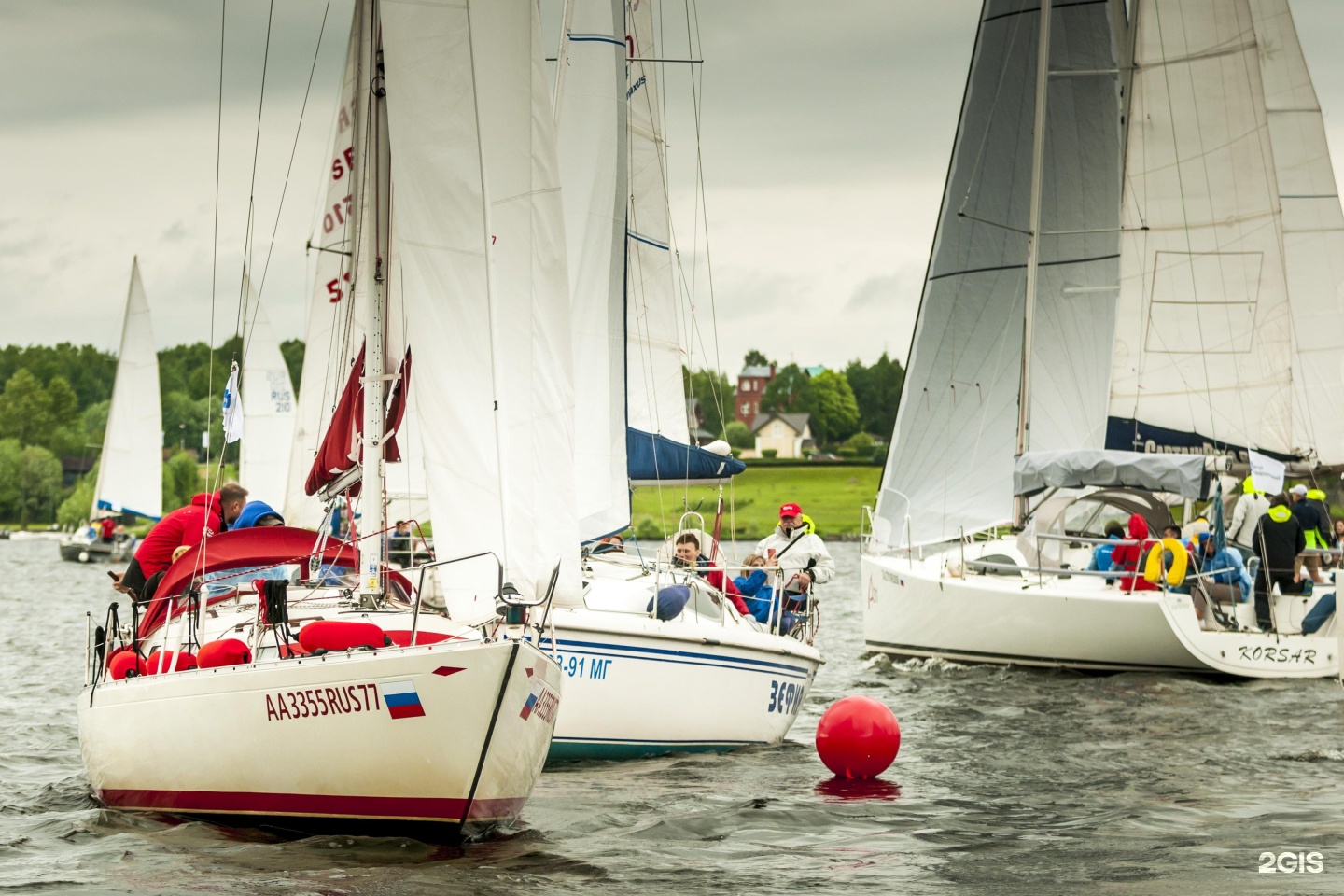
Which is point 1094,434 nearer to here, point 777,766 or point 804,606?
point 804,606

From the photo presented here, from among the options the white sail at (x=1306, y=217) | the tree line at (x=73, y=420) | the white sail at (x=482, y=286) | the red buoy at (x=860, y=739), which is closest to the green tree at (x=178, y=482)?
the tree line at (x=73, y=420)

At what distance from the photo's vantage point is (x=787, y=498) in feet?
335

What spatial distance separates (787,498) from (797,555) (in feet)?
280

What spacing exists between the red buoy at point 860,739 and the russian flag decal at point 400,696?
16.8ft

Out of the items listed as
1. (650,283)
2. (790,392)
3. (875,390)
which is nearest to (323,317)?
(650,283)

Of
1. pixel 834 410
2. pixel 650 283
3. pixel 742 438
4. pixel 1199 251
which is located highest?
pixel 834 410

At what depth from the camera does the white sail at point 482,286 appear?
33.2 feet

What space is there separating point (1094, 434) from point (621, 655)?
13726 millimetres

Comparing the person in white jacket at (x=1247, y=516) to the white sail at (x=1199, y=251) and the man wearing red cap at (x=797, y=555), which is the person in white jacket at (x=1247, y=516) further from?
the man wearing red cap at (x=797, y=555)

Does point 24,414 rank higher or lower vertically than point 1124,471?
higher

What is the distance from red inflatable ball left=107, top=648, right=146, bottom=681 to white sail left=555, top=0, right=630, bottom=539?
4.83 m

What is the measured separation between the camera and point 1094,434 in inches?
978

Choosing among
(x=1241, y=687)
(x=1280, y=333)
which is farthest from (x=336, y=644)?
(x=1280, y=333)

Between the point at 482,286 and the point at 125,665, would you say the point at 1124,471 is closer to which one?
the point at 482,286
